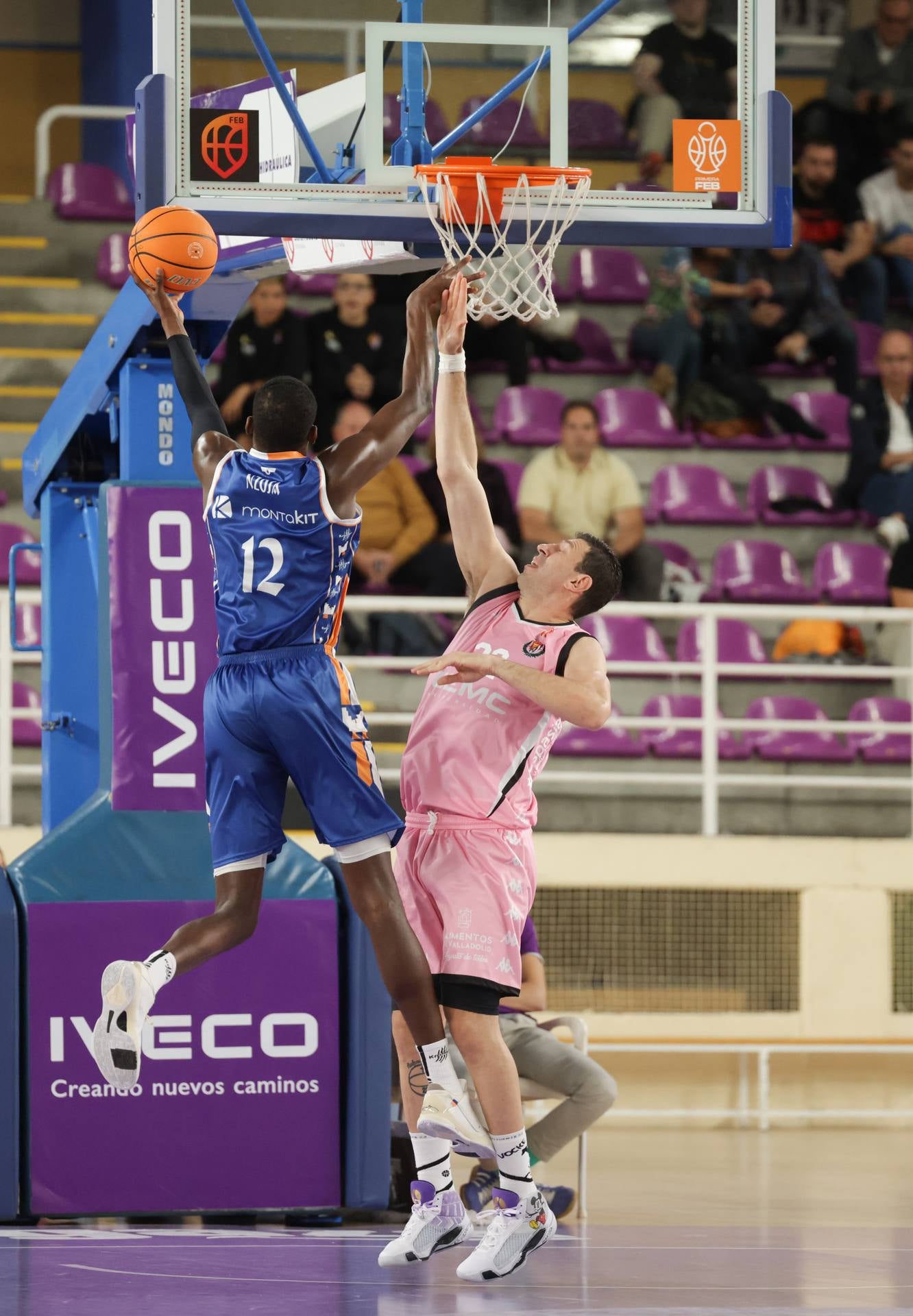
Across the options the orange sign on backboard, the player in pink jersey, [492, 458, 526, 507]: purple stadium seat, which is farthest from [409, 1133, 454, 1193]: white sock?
[492, 458, 526, 507]: purple stadium seat

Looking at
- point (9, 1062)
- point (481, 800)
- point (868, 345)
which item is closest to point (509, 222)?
point (481, 800)

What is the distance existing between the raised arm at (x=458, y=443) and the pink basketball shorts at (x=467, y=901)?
82 centimetres

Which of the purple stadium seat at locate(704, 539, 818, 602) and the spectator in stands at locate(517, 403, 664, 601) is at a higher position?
the spectator in stands at locate(517, 403, 664, 601)

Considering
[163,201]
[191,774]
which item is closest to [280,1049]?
[191,774]

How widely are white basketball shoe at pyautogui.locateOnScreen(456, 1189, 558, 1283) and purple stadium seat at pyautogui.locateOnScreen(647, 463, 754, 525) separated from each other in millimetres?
8355

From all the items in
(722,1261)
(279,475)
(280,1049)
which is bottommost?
(722,1261)

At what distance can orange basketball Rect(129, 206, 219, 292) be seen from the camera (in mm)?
5824

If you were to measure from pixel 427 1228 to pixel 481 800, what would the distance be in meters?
1.18

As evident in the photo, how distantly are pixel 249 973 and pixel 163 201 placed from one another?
2.58 meters

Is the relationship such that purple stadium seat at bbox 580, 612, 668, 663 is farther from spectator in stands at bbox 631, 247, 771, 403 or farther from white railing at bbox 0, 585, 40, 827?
white railing at bbox 0, 585, 40, 827

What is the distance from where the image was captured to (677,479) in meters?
13.6

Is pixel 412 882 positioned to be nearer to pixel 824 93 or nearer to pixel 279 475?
pixel 279 475

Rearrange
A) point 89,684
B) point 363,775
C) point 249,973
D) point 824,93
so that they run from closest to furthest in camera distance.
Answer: point 363,775, point 249,973, point 89,684, point 824,93

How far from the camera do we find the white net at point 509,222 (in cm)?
598
